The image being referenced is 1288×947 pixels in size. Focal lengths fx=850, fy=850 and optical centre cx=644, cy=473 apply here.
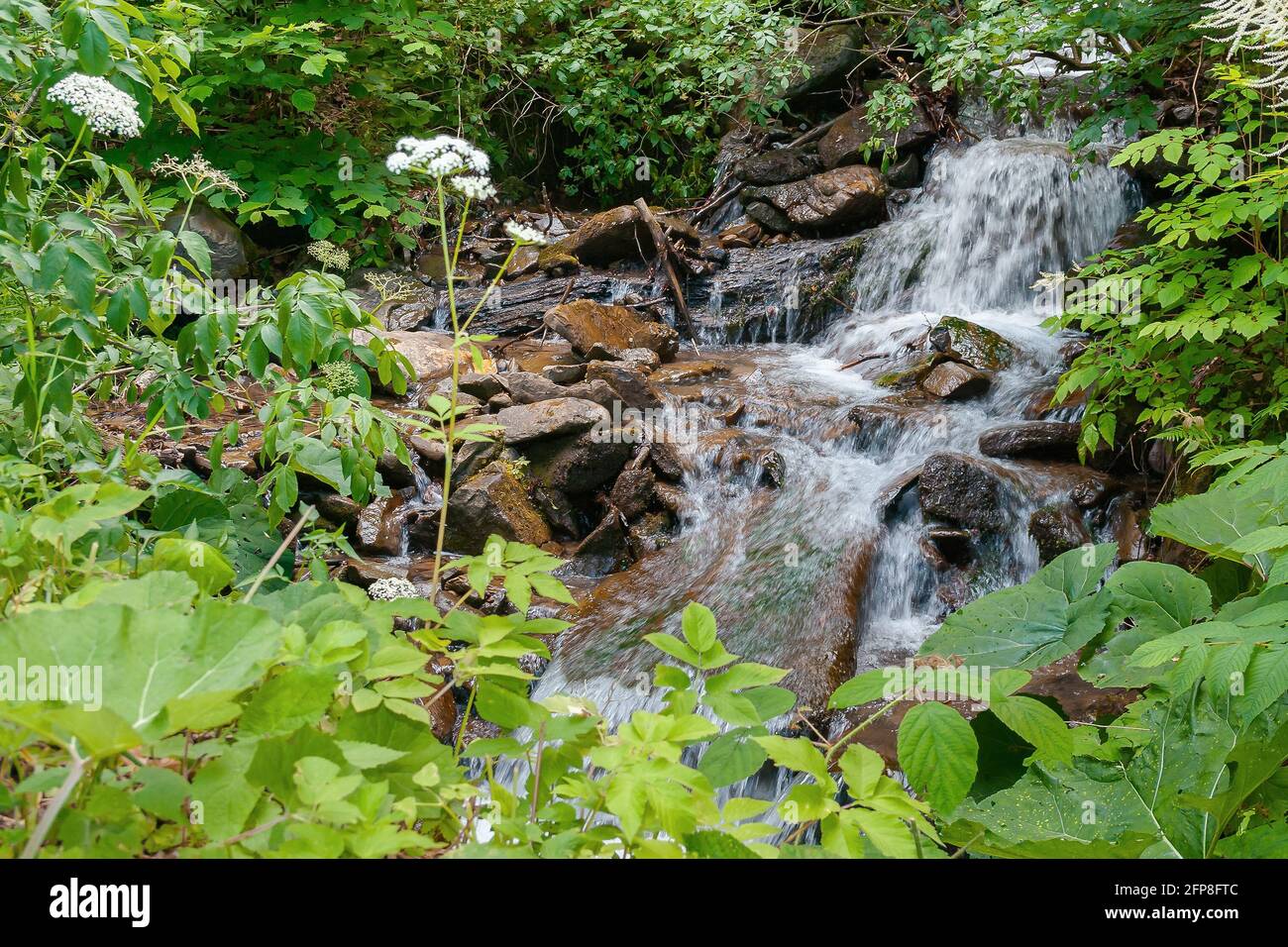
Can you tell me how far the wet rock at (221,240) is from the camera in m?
9.08

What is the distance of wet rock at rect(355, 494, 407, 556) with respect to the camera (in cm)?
587

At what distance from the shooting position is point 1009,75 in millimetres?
7578

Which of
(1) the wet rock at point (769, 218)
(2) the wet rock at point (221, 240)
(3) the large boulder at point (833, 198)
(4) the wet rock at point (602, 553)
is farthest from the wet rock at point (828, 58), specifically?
(4) the wet rock at point (602, 553)

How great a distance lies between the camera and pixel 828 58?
1179cm

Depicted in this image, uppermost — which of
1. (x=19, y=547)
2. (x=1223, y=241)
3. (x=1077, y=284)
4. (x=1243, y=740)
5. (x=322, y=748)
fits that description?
(x=1077, y=284)

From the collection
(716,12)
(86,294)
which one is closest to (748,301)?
(716,12)

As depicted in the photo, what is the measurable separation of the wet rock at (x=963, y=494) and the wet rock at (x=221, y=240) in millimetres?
7627

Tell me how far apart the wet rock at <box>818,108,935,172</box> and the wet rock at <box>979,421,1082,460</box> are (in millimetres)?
5740

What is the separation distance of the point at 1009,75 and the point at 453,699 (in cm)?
707

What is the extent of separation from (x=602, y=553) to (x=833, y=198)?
6.44 meters

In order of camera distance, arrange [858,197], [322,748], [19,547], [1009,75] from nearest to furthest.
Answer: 1. [322,748]
2. [19,547]
3. [1009,75]
4. [858,197]

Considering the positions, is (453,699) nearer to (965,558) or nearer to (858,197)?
(965,558)

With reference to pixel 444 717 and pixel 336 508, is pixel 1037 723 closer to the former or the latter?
pixel 444 717

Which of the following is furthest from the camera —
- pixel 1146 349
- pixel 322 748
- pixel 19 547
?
pixel 1146 349
